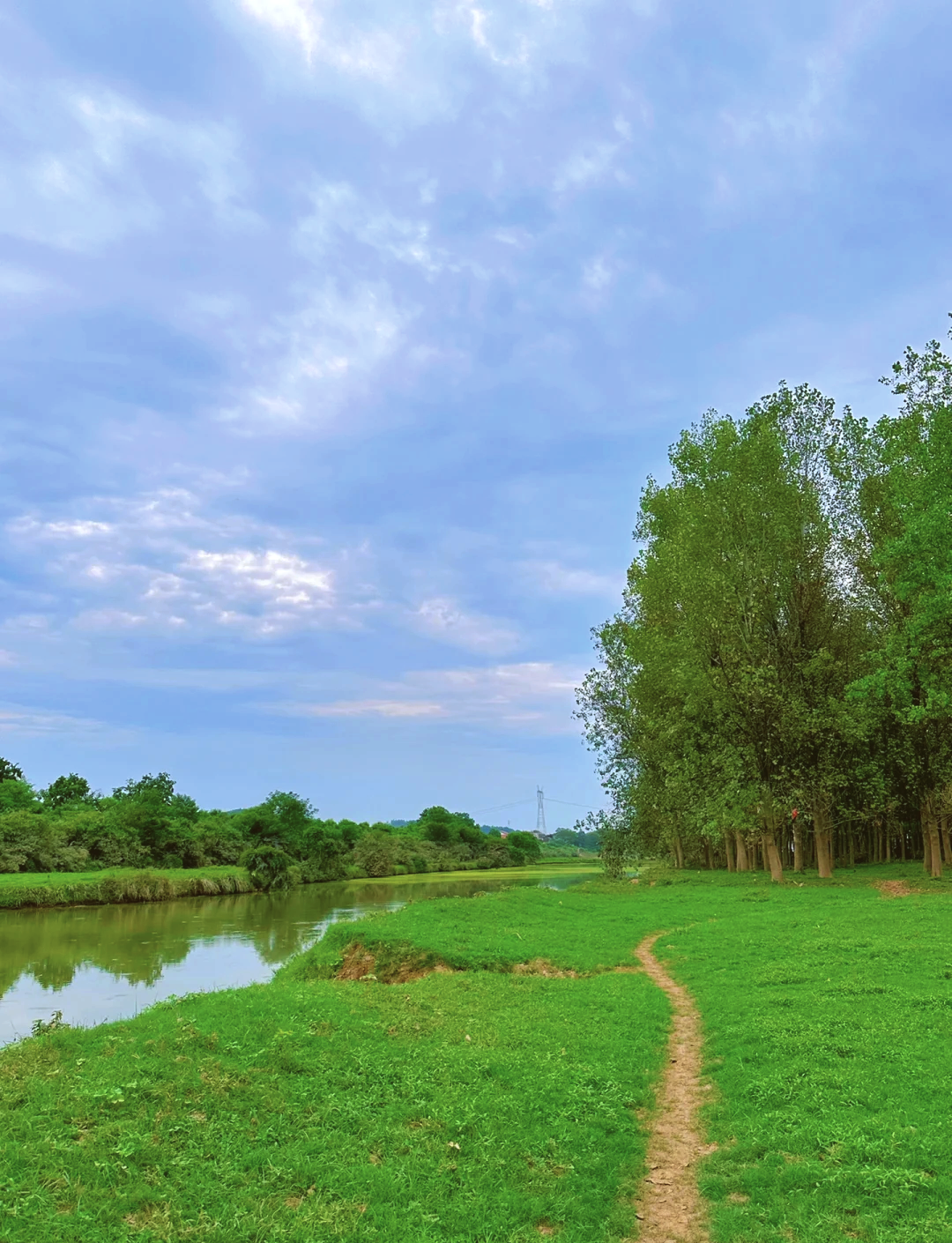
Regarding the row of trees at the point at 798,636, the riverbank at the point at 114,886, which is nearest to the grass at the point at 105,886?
the riverbank at the point at 114,886

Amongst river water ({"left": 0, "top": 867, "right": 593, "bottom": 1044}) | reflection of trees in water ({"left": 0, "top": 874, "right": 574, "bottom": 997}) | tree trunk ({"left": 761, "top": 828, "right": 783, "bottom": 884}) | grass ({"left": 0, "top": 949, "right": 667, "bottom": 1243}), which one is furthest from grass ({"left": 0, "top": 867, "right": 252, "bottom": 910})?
grass ({"left": 0, "top": 949, "right": 667, "bottom": 1243})

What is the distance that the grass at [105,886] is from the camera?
2303 inches

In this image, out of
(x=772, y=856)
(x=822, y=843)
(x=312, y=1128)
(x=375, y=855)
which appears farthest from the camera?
(x=375, y=855)

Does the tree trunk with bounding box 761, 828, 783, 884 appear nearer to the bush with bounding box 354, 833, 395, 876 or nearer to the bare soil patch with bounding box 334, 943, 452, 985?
the bare soil patch with bounding box 334, 943, 452, 985

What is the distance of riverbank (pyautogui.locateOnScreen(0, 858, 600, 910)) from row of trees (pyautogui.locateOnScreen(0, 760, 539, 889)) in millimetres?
3574

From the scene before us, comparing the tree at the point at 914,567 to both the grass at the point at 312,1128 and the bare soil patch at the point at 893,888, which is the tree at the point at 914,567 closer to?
the bare soil patch at the point at 893,888

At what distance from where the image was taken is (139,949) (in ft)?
126

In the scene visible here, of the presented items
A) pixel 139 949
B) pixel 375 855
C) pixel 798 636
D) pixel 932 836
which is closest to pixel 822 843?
pixel 932 836

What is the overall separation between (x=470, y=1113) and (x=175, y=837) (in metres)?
87.7

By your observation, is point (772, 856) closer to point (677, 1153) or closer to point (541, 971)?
point (541, 971)

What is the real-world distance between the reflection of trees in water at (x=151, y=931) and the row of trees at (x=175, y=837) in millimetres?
13131

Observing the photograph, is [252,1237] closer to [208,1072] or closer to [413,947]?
[208,1072]

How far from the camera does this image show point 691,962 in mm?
21391

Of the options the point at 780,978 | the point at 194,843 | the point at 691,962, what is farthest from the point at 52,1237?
the point at 194,843
